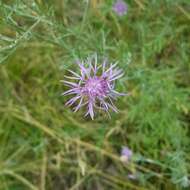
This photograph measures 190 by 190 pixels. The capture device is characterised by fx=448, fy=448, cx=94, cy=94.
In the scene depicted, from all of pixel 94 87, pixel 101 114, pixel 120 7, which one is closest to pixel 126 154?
pixel 101 114

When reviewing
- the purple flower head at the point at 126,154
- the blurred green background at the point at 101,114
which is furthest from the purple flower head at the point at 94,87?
the purple flower head at the point at 126,154

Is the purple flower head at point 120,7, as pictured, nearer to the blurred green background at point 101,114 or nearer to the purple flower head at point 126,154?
the blurred green background at point 101,114

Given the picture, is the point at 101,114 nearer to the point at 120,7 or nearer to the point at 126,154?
the point at 126,154

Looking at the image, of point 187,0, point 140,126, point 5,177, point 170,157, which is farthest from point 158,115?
point 5,177

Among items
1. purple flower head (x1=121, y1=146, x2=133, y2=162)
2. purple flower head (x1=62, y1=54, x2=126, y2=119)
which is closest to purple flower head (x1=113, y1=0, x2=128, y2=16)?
purple flower head (x1=121, y1=146, x2=133, y2=162)

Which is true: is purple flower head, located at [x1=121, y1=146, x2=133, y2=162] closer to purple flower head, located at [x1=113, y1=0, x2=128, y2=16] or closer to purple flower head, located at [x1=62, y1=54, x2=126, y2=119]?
purple flower head, located at [x1=113, y1=0, x2=128, y2=16]

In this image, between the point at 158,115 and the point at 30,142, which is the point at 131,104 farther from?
the point at 30,142

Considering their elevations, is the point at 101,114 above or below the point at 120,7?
below
